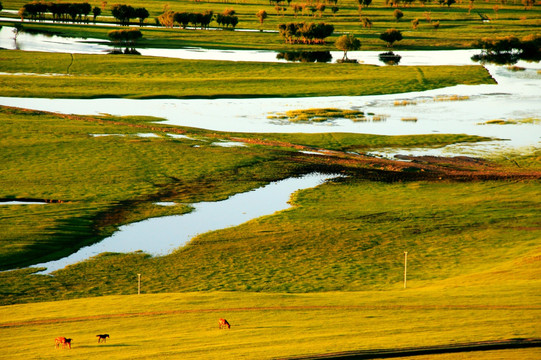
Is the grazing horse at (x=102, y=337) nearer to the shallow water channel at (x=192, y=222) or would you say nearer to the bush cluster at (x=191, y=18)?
the shallow water channel at (x=192, y=222)

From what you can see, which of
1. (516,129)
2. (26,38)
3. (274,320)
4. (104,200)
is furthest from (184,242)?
(26,38)

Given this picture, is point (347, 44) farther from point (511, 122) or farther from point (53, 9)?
point (53, 9)

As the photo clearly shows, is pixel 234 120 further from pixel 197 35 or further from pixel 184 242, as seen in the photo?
pixel 197 35

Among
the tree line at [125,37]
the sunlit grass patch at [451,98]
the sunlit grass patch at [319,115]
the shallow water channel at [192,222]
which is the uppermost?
the tree line at [125,37]

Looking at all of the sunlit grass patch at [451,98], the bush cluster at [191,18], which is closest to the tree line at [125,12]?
the bush cluster at [191,18]

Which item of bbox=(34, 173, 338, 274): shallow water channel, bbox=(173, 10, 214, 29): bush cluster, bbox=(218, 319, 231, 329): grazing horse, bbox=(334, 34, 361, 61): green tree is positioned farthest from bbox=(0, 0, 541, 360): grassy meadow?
bbox=(173, 10, 214, 29): bush cluster
